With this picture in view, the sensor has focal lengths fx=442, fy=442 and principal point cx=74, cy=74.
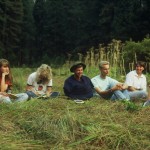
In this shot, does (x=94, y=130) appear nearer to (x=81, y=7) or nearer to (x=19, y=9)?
(x=19, y=9)

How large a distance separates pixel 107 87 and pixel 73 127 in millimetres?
3096

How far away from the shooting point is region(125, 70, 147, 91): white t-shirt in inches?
337

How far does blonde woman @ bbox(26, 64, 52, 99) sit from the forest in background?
20445 mm

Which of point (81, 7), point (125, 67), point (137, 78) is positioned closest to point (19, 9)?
point (81, 7)

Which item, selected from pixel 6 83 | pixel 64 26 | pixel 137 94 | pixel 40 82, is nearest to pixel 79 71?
pixel 40 82

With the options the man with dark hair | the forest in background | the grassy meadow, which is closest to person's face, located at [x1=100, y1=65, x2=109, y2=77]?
the man with dark hair

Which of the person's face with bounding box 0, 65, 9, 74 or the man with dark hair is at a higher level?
the person's face with bounding box 0, 65, 9, 74

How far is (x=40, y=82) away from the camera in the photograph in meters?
8.26

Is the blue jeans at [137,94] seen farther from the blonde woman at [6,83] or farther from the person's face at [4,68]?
the person's face at [4,68]

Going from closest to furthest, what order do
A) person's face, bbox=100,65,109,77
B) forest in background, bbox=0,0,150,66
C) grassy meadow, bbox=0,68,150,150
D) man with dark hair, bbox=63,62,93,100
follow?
1. grassy meadow, bbox=0,68,150,150
2. man with dark hair, bbox=63,62,93,100
3. person's face, bbox=100,65,109,77
4. forest in background, bbox=0,0,150,66

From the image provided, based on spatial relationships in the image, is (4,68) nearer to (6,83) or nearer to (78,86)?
(6,83)

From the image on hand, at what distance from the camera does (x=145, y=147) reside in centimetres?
Answer: 492

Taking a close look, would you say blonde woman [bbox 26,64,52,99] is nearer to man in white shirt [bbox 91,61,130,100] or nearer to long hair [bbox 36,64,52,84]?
long hair [bbox 36,64,52,84]

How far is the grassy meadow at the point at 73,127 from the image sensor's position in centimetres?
496
